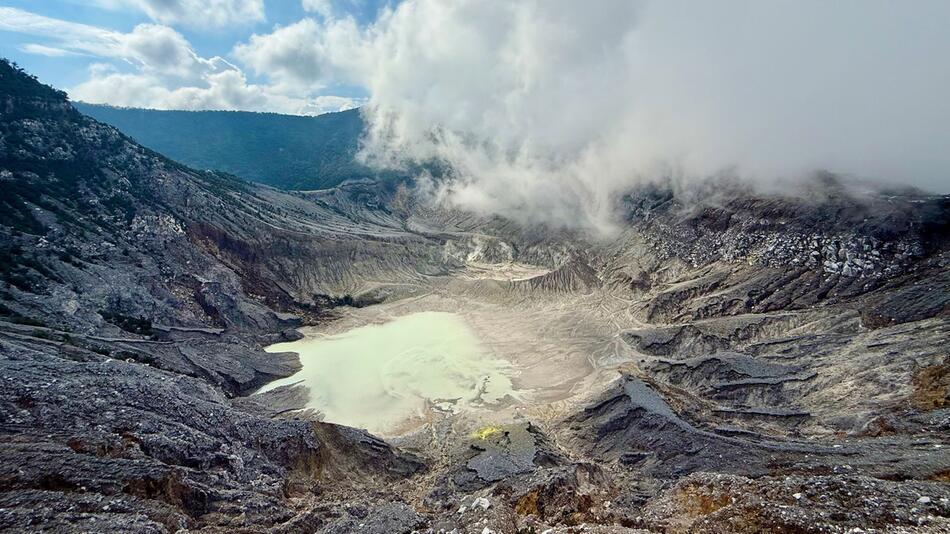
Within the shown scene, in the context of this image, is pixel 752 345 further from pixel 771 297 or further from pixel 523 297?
pixel 523 297

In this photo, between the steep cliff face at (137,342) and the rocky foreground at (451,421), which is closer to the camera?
the steep cliff face at (137,342)

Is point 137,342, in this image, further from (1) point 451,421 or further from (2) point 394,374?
(1) point 451,421

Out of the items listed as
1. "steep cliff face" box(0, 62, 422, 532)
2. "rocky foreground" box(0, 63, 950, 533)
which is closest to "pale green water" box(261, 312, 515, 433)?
"rocky foreground" box(0, 63, 950, 533)

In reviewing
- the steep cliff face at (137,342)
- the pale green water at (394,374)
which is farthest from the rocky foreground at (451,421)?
the pale green water at (394,374)

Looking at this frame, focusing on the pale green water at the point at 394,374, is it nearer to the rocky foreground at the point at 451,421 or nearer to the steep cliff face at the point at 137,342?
the rocky foreground at the point at 451,421

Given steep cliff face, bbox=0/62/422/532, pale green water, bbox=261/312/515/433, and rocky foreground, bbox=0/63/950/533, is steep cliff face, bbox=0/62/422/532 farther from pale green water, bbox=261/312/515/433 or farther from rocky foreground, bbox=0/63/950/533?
pale green water, bbox=261/312/515/433

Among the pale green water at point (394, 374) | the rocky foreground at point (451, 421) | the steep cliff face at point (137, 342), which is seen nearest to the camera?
the steep cliff face at point (137, 342)

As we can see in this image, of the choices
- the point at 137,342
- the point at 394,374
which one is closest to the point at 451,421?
the point at 394,374
